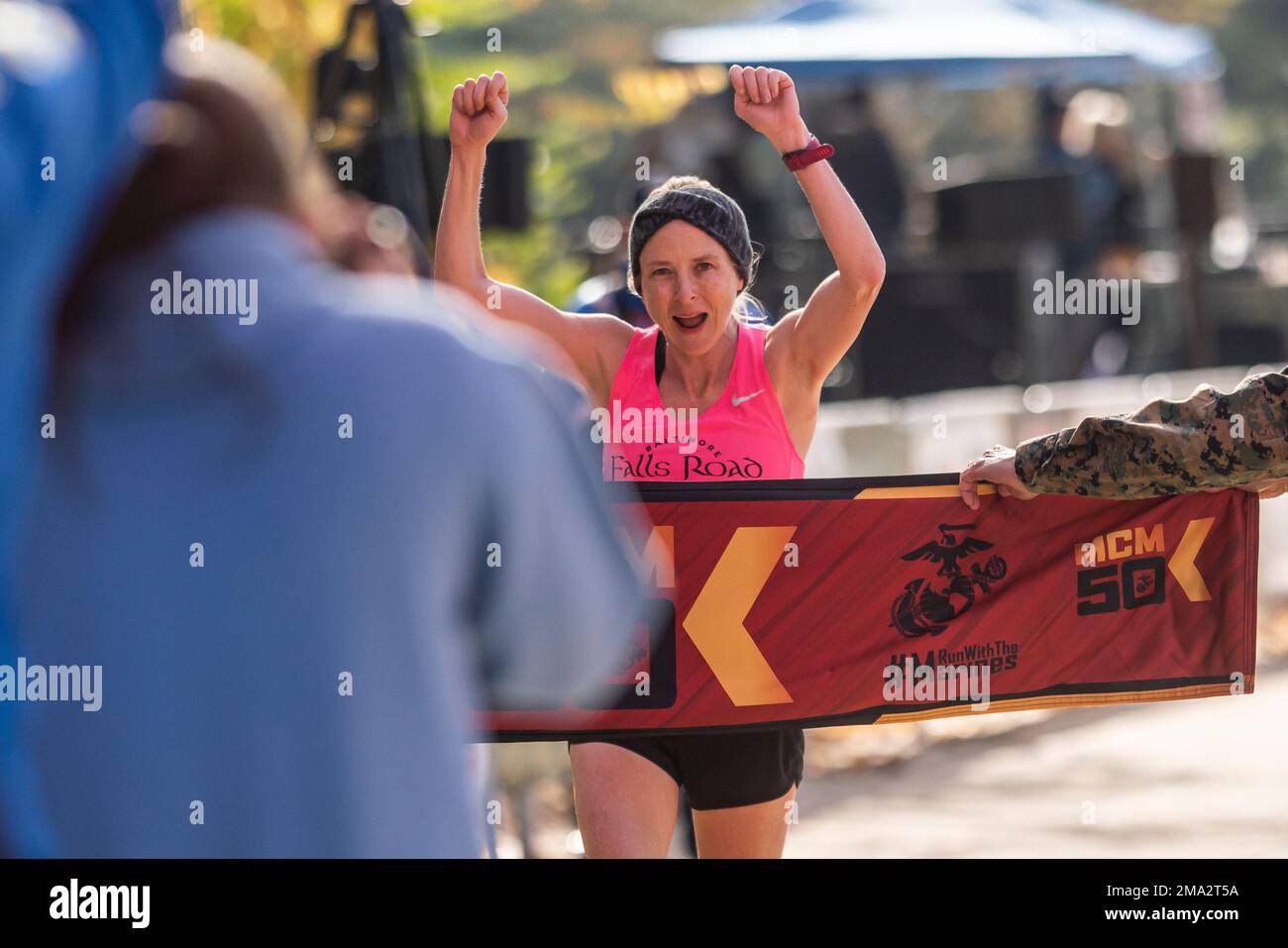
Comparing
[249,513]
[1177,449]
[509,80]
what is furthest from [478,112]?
[509,80]

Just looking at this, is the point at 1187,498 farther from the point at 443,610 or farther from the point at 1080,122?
the point at 1080,122

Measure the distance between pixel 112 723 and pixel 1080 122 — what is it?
13021mm

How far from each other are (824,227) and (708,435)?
593 millimetres

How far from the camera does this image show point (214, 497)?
5.34ft

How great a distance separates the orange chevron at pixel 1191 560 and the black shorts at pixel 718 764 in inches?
44.4

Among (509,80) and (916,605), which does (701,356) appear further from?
(509,80)

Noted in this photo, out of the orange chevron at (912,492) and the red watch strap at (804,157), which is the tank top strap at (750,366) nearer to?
the orange chevron at (912,492)

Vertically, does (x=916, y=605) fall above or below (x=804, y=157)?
below

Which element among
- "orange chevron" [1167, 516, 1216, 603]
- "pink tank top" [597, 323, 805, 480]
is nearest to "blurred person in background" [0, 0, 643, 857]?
"pink tank top" [597, 323, 805, 480]

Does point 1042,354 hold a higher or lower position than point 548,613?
higher

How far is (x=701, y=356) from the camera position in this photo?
4410 millimetres

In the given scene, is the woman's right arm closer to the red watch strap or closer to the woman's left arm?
the woman's left arm

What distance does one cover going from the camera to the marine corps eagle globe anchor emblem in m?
4.32
